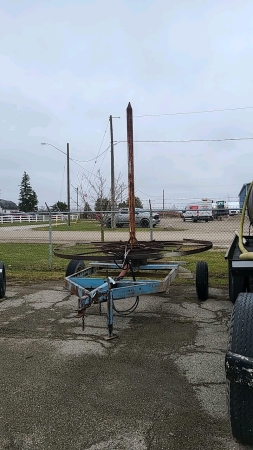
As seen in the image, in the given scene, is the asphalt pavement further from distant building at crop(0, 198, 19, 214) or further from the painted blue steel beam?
distant building at crop(0, 198, 19, 214)

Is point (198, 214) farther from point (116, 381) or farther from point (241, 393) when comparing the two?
point (241, 393)

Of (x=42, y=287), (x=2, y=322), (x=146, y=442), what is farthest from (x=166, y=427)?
(x=42, y=287)

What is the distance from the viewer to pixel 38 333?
5.16m

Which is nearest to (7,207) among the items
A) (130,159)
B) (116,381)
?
(130,159)

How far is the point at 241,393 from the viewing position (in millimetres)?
2340

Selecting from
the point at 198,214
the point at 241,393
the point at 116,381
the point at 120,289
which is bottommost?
the point at 116,381

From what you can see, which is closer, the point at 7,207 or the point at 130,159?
the point at 130,159

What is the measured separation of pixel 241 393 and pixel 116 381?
1.61m

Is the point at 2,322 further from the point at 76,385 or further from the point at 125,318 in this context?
the point at 76,385

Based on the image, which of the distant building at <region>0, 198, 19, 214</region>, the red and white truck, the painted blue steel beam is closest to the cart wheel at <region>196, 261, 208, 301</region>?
the painted blue steel beam

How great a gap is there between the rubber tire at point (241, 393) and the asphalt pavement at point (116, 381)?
1.11 ft

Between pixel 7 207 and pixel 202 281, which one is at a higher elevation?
Result: pixel 7 207

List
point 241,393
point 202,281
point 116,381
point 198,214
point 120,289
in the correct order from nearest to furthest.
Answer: point 241,393
point 116,381
point 120,289
point 202,281
point 198,214

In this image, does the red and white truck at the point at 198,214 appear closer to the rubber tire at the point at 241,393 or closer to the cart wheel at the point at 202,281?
the cart wheel at the point at 202,281
